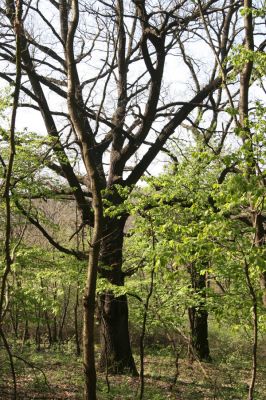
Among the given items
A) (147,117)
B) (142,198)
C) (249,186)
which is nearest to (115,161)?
(147,117)

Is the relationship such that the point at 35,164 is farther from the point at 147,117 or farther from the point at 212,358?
the point at 212,358

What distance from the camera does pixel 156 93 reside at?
1058 centimetres

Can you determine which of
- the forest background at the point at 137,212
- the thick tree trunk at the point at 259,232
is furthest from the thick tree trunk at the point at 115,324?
the thick tree trunk at the point at 259,232

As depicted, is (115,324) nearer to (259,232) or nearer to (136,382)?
(136,382)

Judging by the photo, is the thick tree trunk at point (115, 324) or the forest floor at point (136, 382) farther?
the thick tree trunk at point (115, 324)

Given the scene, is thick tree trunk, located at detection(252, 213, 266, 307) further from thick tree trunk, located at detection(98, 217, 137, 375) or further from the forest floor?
thick tree trunk, located at detection(98, 217, 137, 375)

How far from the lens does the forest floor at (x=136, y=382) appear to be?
8.56 meters

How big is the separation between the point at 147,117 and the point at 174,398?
6.93 m

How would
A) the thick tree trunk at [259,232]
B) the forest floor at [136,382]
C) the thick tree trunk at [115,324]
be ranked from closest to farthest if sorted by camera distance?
the thick tree trunk at [259,232] → the forest floor at [136,382] → the thick tree trunk at [115,324]

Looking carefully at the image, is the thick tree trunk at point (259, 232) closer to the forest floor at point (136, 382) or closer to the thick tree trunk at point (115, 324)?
the forest floor at point (136, 382)

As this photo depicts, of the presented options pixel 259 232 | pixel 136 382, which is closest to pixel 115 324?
pixel 136 382

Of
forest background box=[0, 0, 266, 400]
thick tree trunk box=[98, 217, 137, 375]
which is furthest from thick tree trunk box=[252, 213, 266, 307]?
thick tree trunk box=[98, 217, 137, 375]

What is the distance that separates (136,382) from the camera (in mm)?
10383

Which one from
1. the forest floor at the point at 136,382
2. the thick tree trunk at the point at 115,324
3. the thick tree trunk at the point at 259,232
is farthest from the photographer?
the thick tree trunk at the point at 115,324
